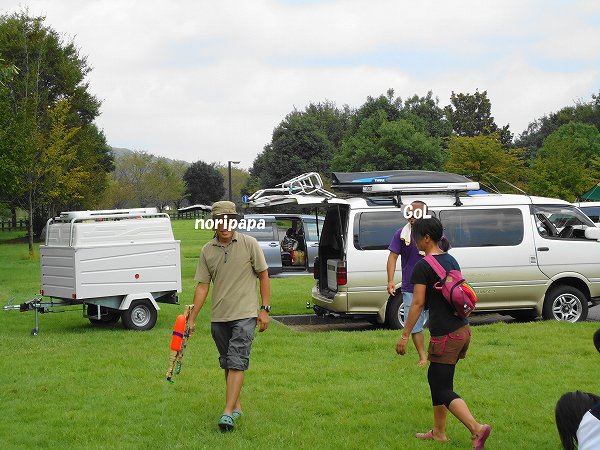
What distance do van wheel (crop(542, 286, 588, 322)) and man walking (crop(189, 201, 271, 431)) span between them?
23.8ft

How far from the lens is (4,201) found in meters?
43.7

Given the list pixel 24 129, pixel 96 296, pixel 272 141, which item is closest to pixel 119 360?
pixel 96 296

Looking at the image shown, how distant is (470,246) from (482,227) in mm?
374

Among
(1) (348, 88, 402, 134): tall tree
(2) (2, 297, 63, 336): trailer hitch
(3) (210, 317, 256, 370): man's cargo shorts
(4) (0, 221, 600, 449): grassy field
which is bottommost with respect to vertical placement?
(4) (0, 221, 600, 449): grassy field

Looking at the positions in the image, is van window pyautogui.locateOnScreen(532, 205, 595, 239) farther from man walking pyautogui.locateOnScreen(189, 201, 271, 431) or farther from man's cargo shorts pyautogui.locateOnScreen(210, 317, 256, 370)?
man's cargo shorts pyautogui.locateOnScreen(210, 317, 256, 370)

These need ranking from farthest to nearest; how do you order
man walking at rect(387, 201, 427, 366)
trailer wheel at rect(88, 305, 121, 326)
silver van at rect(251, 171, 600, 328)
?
trailer wheel at rect(88, 305, 121, 326) < silver van at rect(251, 171, 600, 328) < man walking at rect(387, 201, 427, 366)

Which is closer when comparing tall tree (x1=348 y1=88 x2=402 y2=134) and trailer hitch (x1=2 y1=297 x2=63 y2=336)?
trailer hitch (x1=2 y1=297 x2=63 y2=336)

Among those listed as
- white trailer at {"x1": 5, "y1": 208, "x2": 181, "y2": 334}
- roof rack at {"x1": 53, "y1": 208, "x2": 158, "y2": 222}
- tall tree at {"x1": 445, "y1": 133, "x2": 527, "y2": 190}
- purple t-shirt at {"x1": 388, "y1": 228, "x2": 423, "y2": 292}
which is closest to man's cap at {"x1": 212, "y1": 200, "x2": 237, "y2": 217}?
purple t-shirt at {"x1": 388, "y1": 228, "x2": 423, "y2": 292}

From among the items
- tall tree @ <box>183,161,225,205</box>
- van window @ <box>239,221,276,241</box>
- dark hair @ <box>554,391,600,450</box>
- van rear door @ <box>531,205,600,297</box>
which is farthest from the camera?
tall tree @ <box>183,161,225,205</box>

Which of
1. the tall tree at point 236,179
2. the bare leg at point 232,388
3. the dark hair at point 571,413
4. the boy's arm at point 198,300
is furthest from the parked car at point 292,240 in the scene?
the tall tree at point 236,179

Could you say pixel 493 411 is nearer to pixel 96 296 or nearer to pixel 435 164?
pixel 96 296

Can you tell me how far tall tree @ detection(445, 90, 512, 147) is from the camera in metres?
85.1

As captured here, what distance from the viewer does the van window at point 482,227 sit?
1278cm

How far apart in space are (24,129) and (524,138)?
78.9 meters
